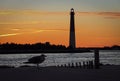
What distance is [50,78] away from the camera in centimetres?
1619

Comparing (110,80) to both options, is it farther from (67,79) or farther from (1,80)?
(1,80)

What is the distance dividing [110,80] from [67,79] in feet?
5.25

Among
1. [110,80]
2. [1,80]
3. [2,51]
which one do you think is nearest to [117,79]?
[110,80]

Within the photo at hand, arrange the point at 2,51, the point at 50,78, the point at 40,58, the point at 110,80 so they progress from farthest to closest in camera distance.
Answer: the point at 2,51 → the point at 40,58 → the point at 50,78 → the point at 110,80

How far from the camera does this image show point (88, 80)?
15.3 m

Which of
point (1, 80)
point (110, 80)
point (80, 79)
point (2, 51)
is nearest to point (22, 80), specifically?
point (1, 80)

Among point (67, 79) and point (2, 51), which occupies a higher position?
point (67, 79)

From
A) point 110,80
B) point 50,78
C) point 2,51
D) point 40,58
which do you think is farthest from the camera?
point 2,51

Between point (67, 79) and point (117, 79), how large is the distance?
5.93 ft

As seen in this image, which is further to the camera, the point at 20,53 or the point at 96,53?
the point at 20,53

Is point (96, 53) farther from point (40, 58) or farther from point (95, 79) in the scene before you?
point (95, 79)

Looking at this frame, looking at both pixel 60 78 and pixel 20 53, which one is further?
pixel 20 53

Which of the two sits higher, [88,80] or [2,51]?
[88,80]

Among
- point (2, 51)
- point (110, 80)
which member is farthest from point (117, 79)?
point (2, 51)
